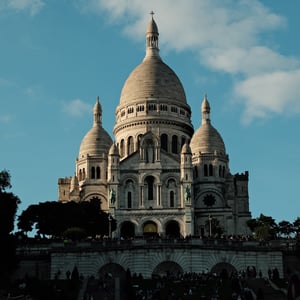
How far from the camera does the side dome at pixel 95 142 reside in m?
97.1

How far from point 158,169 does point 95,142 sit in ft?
42.4

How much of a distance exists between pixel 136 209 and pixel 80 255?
31.9 meters

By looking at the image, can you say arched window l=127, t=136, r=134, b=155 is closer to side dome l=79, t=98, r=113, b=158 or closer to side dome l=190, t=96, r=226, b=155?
side dome l=79, t=98, r=113, b=158

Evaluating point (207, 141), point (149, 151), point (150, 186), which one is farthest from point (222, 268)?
point (207, 141)

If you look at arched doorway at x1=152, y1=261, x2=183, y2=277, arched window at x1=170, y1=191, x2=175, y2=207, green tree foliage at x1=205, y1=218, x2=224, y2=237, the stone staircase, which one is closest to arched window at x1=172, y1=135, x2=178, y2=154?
arched window at x1=170, y1=191, x2=175, y2=207

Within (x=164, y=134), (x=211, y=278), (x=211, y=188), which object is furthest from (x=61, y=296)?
(x=164, y=134)

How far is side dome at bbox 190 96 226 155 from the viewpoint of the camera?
9388cm

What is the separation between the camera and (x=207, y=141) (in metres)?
94.3

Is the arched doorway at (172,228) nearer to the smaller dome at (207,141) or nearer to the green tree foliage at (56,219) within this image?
the smaller dome at (207,141)

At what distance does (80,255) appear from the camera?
55500 mm

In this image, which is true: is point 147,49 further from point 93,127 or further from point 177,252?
point 177,252

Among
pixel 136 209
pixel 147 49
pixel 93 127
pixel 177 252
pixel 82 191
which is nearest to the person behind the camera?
pixel 177 252

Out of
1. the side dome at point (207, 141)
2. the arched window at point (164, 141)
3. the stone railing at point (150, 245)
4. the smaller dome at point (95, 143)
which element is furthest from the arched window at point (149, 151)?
the stone railing at point (150, 245)

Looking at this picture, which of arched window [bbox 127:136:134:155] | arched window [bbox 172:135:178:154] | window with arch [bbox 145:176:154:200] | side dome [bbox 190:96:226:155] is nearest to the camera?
window with arch [bbox 145:176:154:200]
